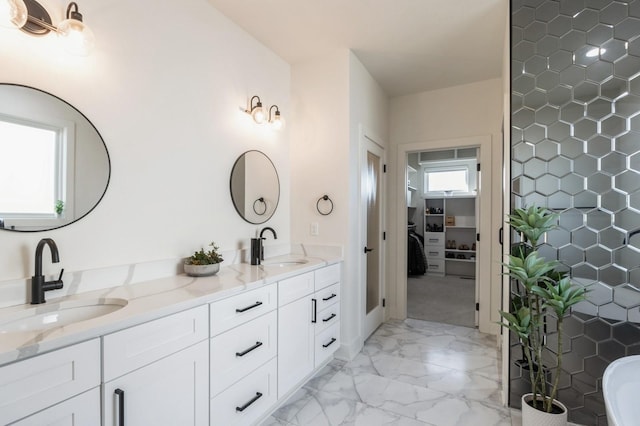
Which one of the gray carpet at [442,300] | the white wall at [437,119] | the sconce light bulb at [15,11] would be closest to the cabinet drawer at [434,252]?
the gray carpet at [442,300]

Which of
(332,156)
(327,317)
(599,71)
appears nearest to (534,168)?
(599,71)

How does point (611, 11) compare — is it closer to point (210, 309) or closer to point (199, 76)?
point (199, 76)

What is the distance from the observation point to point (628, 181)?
1786mm

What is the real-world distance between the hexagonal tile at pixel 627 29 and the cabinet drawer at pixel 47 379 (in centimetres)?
299

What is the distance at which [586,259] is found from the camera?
6.18 ft

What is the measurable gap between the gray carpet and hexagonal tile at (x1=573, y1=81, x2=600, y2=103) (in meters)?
2.63

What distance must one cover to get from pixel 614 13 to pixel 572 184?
1.01 metres

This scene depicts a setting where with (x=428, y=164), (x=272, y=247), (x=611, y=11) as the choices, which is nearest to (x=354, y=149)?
(x=272, y=247)

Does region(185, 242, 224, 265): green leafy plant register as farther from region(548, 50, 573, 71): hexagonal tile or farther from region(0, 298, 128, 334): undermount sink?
region(548, 50, 573, 71): hexagonal tile

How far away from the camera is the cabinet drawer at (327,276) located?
2.40m

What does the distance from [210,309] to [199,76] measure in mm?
1555

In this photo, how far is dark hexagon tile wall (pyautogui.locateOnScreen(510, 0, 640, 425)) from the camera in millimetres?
1795

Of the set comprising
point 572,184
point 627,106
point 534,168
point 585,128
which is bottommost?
point 572,184

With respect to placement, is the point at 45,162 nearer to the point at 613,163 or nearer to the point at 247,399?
the point at 247,399
